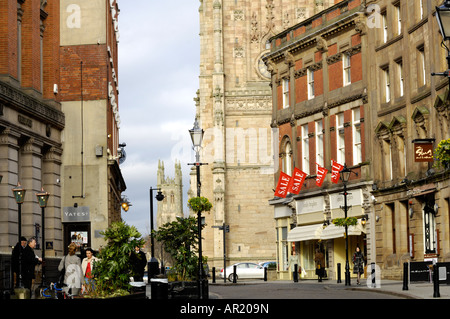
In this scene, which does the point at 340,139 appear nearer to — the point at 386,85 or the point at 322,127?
the point at 322,127

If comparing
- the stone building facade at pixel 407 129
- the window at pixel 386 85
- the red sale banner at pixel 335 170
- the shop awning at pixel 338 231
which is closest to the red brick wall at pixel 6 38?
the stone building facade at pixel 407 129

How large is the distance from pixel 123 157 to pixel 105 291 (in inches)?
1510

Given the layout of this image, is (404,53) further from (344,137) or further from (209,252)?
(209,252)

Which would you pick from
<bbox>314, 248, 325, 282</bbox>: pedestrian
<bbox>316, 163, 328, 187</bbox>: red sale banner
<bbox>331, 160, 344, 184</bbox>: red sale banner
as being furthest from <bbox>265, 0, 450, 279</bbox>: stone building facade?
<bbox>314, 248, 325, 282</bbox>: pedestrian

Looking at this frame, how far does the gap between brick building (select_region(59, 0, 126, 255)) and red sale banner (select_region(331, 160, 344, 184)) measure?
12028mm

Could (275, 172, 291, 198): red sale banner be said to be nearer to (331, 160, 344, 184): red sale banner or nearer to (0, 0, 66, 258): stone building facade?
(331, 160, 344, 184): red sale banner

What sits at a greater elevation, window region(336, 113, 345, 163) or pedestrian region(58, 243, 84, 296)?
window region(336, 113, 345, 163)

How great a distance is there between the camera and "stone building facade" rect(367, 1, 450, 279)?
41.0 meters

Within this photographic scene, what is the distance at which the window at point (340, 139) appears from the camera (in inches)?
2127

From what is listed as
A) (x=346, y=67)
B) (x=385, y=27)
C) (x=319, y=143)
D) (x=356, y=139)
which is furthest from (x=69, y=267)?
(x=319, y=143)

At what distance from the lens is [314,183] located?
57188mm

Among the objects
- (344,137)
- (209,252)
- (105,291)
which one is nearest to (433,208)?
(344,137)

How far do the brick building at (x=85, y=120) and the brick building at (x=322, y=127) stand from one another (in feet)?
41.4

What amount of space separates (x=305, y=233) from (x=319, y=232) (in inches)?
71.8
